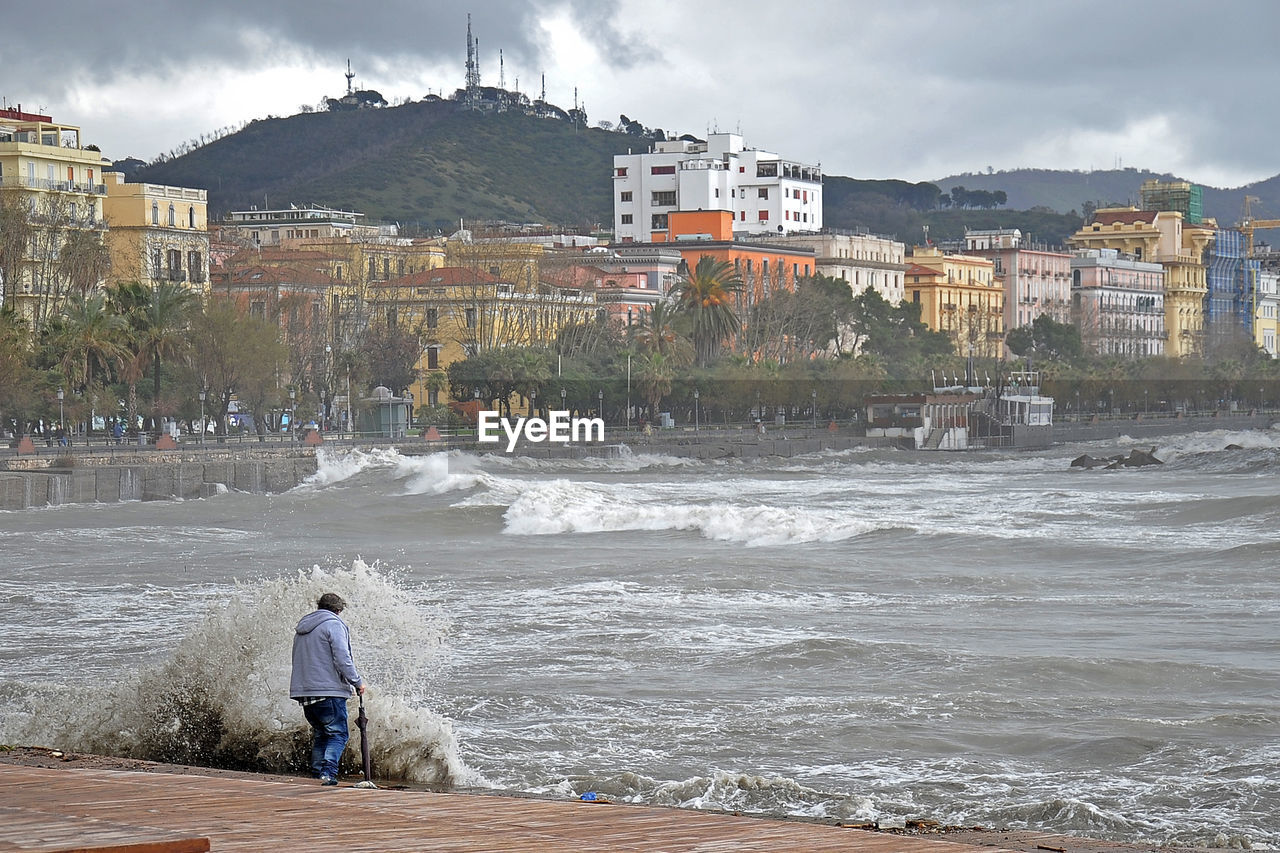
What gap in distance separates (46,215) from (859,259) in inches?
2514

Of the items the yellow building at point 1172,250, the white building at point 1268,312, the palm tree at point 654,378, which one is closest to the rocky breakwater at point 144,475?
the palm tree at point 654,378

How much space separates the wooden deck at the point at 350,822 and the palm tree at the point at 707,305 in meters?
82.7

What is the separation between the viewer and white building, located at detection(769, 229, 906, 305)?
119m

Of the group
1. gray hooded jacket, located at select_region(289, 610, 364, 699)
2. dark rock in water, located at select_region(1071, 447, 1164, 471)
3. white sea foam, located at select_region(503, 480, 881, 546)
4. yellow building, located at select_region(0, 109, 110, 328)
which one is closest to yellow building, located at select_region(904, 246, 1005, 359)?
dark rock in water, located at select_region(1071, 447, 1164, 471)

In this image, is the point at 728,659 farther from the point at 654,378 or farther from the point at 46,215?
the point at 654,378

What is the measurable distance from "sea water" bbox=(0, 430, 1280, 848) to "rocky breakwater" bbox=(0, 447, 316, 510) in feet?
29.1

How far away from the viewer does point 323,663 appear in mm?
11180

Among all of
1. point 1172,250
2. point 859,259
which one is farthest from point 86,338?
point 1172,250

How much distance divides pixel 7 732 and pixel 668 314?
76355 mm

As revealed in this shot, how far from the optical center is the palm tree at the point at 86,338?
58062 millimetres

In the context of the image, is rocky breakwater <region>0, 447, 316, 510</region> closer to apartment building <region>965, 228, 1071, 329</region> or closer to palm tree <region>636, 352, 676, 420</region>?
palm tree <region>636, 352, 676, 420</region>

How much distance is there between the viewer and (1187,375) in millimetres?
126938

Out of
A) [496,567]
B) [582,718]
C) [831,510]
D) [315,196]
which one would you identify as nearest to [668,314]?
[831,510]

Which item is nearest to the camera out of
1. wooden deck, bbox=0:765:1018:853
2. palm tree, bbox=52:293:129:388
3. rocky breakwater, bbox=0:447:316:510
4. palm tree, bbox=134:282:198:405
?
wooden deck, bbox=0:765:1018:853
